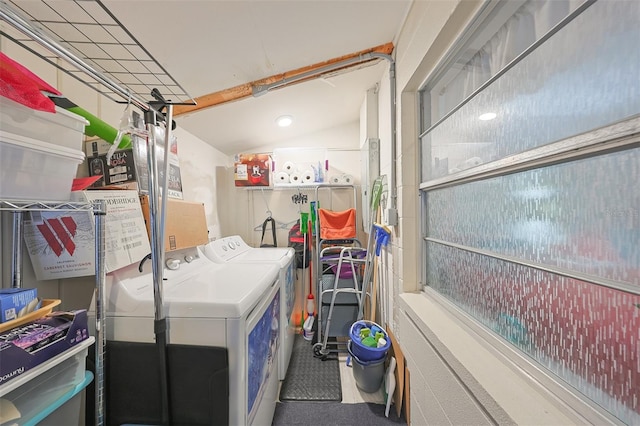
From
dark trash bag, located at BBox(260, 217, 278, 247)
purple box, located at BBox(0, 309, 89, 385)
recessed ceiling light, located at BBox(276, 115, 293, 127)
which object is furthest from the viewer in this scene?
dark trash bag, located at BBox(260, 217, 278, 247)

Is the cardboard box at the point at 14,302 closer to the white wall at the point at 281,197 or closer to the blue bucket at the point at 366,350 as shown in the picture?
the blue bucket at the point at 366,350

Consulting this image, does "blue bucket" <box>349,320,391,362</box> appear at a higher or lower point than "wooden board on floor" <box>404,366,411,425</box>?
higher

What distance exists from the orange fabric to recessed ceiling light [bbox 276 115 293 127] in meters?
1.02

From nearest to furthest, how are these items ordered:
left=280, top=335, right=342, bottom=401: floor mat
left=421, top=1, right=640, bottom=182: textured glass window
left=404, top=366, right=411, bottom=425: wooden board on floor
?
left=421, top=1, right=640, bottom=182: textured glass window, left=404, top=366, right=411, bottom=425: wooden board on floor, left=280, top=335, right=342, bottom=401: floor mat

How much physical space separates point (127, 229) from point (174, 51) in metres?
0.99

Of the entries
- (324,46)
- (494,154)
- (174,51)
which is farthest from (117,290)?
(324,46)

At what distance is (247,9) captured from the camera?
43.1 inches

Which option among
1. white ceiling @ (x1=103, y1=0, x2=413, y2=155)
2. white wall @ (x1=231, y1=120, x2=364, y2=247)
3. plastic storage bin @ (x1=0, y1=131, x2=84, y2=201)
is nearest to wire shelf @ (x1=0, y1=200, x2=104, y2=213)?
plastic storage bin @ (x1=0, y1=131, x2=84, y2=201)

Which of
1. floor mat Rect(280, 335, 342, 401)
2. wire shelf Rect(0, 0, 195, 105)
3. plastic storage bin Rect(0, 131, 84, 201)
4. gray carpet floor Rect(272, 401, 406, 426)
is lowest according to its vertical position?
gray carpet floor Rect(272, 401, 406, 426)

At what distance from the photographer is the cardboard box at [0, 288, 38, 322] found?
0.67 m

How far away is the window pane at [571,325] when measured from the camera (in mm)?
501

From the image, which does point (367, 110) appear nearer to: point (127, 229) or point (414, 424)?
point (127, 229)

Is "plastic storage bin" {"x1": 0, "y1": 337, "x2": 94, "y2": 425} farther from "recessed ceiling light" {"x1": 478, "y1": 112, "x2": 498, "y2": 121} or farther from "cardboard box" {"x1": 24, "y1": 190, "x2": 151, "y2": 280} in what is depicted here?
"recessed ceiling light" {"x1": 478, "y1": 112, "x2": 498, "y2": 121}

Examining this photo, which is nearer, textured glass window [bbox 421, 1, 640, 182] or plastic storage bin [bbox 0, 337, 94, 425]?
textured glass window [bbox 421, 1, 640, 182]
